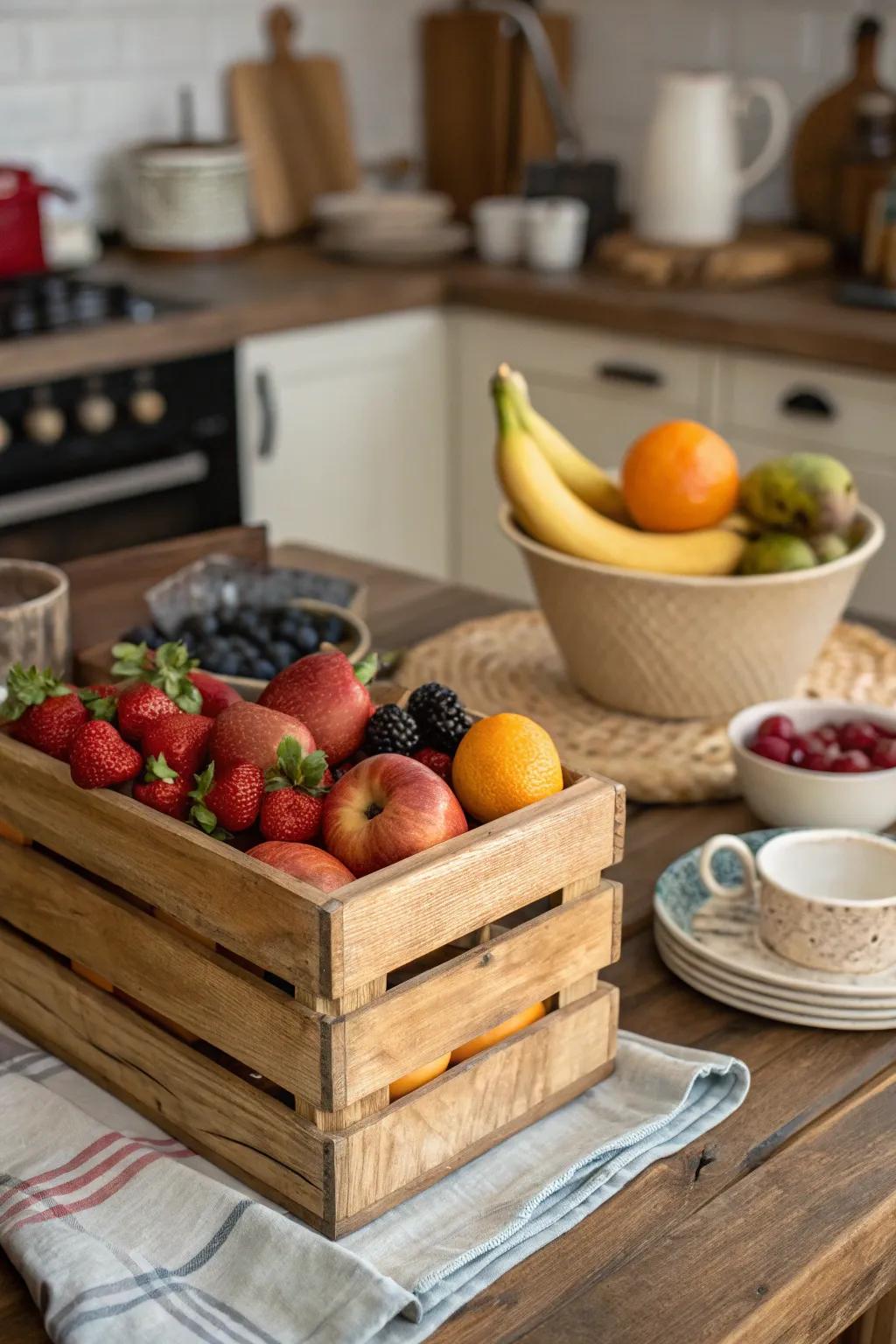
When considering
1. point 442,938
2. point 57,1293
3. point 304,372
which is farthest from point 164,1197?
point 304,372

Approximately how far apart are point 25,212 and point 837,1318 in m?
2.44

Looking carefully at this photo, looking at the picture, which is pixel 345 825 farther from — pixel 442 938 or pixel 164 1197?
pixel 164 1197

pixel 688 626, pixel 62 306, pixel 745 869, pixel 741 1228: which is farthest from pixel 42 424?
pixel 741 1228

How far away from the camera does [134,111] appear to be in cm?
332

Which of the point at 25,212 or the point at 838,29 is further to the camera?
the point at 838,29

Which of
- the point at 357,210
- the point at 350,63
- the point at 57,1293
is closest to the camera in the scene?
the point at 57,1293

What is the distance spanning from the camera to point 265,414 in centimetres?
283

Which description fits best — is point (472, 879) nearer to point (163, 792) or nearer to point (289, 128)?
point (163, 792)

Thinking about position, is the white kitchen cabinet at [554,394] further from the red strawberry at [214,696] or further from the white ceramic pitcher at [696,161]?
the red strawberry at [214,696]

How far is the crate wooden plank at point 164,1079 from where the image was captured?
2.72 feet

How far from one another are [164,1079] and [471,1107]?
0.17m

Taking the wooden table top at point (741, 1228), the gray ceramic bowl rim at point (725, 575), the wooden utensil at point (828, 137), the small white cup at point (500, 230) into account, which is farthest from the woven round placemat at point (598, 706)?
the wooden utensil at point (828, 137)

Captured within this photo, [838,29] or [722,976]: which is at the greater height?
[838,29]

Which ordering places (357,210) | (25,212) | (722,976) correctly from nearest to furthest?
(722,976)
(25,212)
(357,210)
